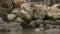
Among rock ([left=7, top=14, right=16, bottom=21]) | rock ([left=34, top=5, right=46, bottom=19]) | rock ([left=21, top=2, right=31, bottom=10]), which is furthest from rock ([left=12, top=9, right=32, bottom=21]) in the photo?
rock ([left=21, top=2, right=31, bottom=10])

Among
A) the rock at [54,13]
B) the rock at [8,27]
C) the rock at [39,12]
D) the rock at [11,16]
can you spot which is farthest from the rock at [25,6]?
the rock at [8,27]

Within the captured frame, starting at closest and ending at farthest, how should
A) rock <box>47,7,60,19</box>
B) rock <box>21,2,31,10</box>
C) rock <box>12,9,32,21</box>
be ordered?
1. rock <box>12,9,32,21</box>
2. rock <box>47,7,60,19</box>
3. rock <box>21,2,31,10</box>

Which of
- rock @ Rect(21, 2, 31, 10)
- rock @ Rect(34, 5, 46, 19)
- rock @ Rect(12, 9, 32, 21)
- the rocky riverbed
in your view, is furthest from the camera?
rock @ Rect(21, 2, 31, 10)

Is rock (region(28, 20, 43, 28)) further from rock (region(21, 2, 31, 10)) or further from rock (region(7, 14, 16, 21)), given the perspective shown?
rock (region(21, 2, 31, 10))

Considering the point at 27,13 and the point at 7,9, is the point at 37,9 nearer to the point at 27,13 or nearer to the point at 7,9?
the point at 27,13

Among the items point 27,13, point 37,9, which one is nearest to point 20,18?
point 27,13

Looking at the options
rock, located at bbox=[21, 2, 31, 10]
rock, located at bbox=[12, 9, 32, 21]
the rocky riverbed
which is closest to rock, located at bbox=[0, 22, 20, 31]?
the rocky riverbed

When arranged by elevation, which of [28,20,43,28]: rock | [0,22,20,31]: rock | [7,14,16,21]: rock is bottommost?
[28,20,43,28]: rock

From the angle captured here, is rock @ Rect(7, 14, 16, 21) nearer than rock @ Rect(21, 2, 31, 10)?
Yes

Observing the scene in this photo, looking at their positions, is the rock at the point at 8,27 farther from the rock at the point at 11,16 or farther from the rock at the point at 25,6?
the rock at the point at 25,6

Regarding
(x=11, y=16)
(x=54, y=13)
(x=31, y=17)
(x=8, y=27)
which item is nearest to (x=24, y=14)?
(x=31, y=17)

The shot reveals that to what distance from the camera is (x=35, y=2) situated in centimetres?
2727

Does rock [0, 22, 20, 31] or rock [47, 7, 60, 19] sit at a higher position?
rock [0, 22, 20, 31]

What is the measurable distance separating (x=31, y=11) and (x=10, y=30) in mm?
5289
